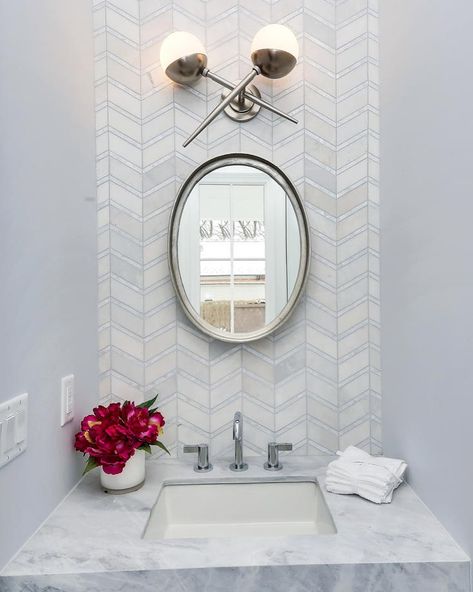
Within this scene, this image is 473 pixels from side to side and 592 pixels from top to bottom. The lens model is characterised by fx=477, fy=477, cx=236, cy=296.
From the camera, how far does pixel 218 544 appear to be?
97 centimetres

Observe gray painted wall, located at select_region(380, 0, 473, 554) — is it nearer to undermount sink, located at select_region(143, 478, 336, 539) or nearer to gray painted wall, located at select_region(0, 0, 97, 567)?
undermount sink, located at select_region(143, 478, 336, 539)

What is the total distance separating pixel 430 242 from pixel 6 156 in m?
0.92

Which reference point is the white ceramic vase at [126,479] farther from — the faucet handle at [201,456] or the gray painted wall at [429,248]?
the gray painted wall at [429,248]

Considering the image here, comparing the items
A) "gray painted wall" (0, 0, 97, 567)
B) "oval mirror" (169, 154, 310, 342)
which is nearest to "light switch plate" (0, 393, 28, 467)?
"gray painted wall" (0, 0, 97, 567)

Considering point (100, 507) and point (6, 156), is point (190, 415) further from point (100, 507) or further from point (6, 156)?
point (6, 156)

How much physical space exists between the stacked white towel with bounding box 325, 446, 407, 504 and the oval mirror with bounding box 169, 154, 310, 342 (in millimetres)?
427

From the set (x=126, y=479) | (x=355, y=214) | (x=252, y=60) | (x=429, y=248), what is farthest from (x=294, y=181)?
(x=126, y=479)

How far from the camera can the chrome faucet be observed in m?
1.30

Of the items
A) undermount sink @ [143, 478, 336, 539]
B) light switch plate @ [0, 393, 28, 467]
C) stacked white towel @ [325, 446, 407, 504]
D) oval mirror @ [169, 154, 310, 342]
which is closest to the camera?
light switch plate @ [0, 393, 28, 467]

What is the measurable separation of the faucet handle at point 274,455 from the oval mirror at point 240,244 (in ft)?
1.04

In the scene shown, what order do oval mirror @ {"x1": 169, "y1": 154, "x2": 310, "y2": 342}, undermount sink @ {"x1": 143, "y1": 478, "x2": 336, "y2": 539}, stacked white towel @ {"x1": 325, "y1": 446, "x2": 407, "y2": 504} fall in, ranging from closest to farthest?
stacked white towel @ {"x1": 325, "y1": 446, "x2": 407, "y2": 504} < undermount sink @ {"x1": 143, "y1": 478, "x2": 336, "y2": 539} < oval mirror @ {"x1": 169, "y1": 154, "x2": 310, "y2": 342}

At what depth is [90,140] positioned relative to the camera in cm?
139

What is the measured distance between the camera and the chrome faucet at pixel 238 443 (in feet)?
4.27

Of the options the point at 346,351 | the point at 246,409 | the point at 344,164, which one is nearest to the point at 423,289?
the point at 346,351
